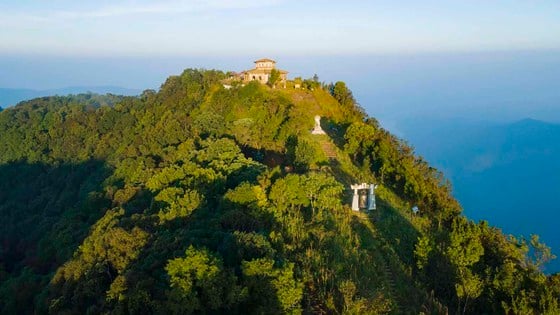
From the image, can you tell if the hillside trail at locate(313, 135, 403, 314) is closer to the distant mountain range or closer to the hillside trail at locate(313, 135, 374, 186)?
the hillside trail at locate(313, 135, 374, 186)

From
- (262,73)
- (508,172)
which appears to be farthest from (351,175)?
(508,172)

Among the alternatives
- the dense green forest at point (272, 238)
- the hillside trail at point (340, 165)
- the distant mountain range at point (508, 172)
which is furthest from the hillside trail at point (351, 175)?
the distant mountain range at point (508, 172)

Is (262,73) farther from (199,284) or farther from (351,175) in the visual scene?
(199,284)

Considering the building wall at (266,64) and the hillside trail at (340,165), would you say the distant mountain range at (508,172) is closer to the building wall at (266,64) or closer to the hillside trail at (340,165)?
the building wall at (266,64)

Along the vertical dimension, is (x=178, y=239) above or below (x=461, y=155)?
above

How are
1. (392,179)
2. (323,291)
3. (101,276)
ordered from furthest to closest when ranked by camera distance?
(392,179) < (101,276) < (323,291)

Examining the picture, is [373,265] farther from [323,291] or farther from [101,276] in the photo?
[101,276]

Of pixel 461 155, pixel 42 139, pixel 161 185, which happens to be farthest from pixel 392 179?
pixel 461 155
